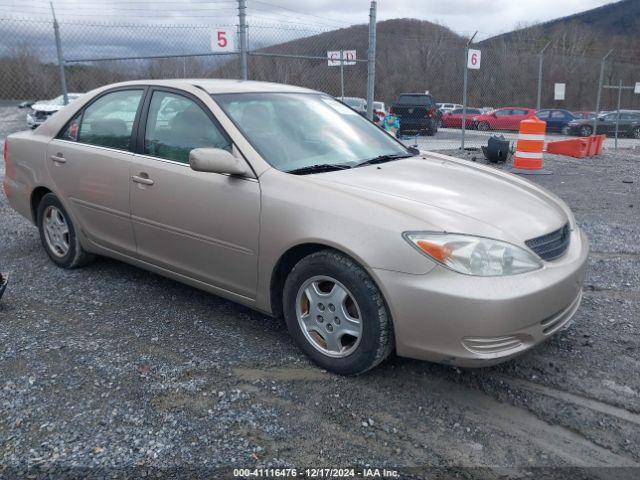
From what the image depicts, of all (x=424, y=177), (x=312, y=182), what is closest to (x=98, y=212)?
(x=312, y=182)

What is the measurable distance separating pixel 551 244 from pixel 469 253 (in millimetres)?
625

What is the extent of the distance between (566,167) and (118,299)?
10.1 m

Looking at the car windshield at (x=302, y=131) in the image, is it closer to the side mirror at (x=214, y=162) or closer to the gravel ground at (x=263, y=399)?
the side mirror at (x=214, y=162)

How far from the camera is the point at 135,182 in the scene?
3.77 meters

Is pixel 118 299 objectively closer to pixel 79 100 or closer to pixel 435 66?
pixel 79 100

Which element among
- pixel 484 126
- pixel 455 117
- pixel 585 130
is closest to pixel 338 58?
pixel 585 130

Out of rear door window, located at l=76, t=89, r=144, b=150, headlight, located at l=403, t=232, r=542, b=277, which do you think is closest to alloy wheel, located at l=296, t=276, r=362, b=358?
headlight, located at l=403, t=232, r=542, b=277

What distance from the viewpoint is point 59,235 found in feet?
15.3

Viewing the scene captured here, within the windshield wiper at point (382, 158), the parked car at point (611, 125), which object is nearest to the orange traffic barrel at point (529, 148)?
the windshield wiper at point (382, 158)

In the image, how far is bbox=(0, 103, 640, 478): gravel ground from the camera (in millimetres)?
2400

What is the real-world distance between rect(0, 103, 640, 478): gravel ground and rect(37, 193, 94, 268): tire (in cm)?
53

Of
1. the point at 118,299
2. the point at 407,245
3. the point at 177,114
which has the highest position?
the point at 177,114

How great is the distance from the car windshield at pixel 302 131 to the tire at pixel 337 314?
68 cm

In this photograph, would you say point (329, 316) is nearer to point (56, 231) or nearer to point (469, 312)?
point (469, 312)
